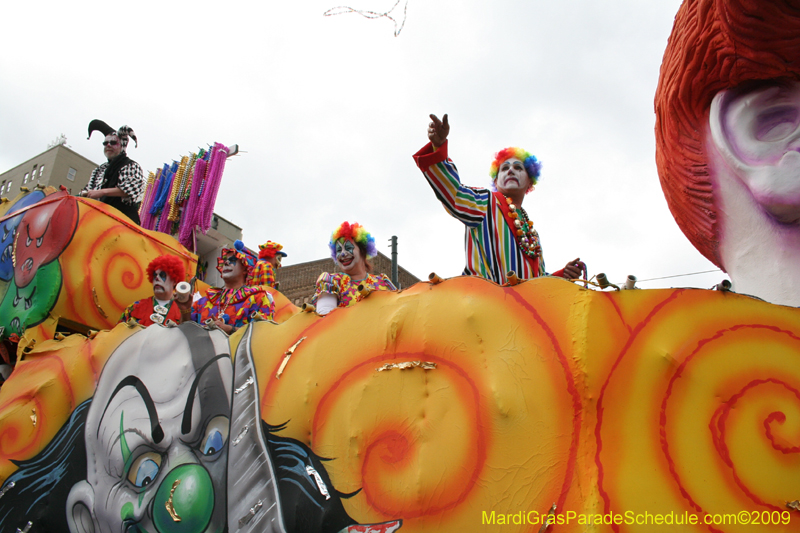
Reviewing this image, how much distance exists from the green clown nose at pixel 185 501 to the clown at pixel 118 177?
9.43ft

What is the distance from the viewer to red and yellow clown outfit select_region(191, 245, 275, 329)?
11.8ft

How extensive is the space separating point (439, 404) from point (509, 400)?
223 millimetres

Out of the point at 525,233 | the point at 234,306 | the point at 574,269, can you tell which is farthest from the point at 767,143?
the point at 234,306

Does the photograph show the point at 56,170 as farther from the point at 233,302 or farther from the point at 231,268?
the point at 233,302

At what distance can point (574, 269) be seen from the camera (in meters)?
2.52

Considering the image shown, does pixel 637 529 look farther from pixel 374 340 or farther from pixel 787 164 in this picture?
pixel 787 164

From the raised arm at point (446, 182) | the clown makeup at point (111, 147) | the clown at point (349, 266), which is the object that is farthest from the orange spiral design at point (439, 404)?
the clown makeup at point (111, 147)

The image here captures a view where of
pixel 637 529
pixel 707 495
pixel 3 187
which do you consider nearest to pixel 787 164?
pixel 707 495

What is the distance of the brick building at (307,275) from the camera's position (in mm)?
11430

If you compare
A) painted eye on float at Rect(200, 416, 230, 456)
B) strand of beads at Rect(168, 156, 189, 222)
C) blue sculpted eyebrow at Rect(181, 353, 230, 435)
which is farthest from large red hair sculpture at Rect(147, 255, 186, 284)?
painted eye on float at Rect(200, 416, 230, 456)

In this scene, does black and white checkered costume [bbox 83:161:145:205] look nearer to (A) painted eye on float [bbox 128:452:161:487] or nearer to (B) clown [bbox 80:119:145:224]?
(B) clown [bbox 80:119:145:224]

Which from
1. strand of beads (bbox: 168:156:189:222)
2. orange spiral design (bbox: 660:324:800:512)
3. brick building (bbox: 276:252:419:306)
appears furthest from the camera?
brick building (bbox: 276:252:419:306)

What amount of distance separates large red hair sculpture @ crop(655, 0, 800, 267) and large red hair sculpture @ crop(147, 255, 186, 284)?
298 centimetres

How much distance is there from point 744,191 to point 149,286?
3.58 meters
